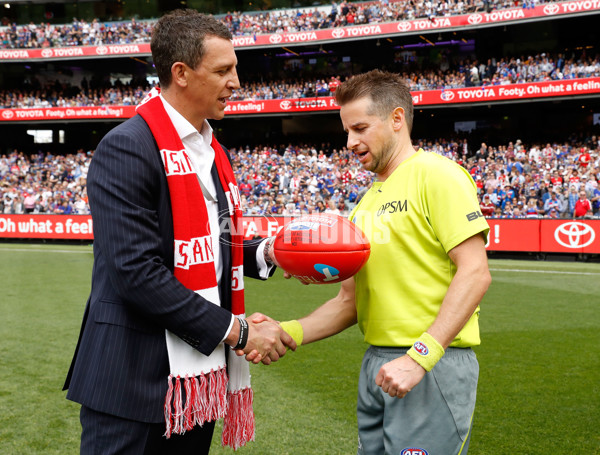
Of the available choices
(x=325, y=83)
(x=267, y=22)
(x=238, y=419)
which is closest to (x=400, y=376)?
(x=238, y=419)

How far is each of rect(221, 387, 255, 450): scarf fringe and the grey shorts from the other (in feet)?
2.06

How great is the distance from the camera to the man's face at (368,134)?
2336 mm

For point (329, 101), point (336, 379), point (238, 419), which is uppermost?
point (329, 101)

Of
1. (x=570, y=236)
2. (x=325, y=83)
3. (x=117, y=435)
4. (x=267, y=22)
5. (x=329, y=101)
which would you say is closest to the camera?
(x=117, y=435)

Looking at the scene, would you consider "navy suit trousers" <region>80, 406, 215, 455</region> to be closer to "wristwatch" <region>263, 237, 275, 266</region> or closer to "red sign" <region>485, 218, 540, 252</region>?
"wristwatch" <region>263, 237, 275, 266</region>

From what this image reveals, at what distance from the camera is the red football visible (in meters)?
2.33

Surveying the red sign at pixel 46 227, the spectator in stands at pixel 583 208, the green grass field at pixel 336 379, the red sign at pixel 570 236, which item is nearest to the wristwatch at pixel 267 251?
the green grass field at pixel 336 379

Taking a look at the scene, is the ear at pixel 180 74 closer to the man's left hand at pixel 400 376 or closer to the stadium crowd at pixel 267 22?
the man's left hand at pixel 400 376

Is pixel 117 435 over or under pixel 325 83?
under

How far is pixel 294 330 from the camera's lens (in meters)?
2.57

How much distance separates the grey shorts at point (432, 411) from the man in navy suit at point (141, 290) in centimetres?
59

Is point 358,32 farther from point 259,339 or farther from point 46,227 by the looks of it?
point 259,339

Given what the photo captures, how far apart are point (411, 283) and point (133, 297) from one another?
1077 millimetres

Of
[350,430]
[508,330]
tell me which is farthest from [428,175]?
[508,330]
